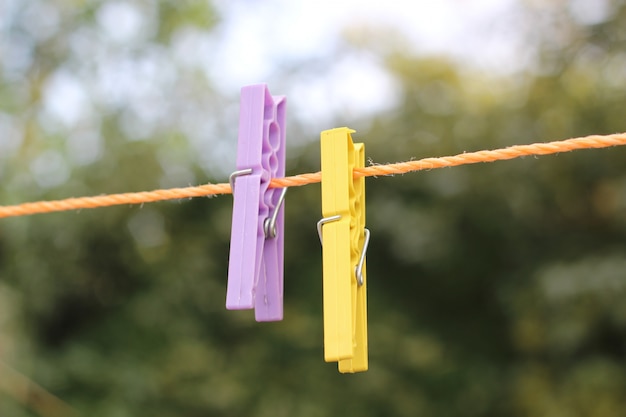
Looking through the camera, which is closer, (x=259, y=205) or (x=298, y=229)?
(x=259, y=205)

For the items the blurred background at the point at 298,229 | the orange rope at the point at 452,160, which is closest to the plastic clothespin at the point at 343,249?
the orange rope at the point at 452,160

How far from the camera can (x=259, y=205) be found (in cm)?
71

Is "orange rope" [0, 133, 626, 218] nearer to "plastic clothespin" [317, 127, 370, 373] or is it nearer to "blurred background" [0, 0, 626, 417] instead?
"plastic clothespin" [317, 127, 370, 373]

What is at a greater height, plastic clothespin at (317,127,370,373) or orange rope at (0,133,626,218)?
orange rope at (0,133,626,218)

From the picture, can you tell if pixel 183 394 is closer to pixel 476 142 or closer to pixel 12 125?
pixel 12 125

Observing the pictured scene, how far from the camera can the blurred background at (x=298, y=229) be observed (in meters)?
2.56

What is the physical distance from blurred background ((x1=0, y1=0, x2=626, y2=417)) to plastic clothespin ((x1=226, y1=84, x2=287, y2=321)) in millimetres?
1928

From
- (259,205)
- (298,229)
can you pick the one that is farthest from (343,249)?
(298,229)

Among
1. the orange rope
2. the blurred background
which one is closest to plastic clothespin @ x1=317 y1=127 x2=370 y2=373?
the orange rope

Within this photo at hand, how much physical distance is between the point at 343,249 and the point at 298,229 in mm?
2354

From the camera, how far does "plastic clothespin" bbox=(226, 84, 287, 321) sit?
0.67 m

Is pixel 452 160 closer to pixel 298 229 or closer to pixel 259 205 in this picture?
pixel 259 205

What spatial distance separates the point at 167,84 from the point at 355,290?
266 cm

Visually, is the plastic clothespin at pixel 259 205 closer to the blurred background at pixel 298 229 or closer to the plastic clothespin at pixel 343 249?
the plastic clothespin at pixel 343 249
